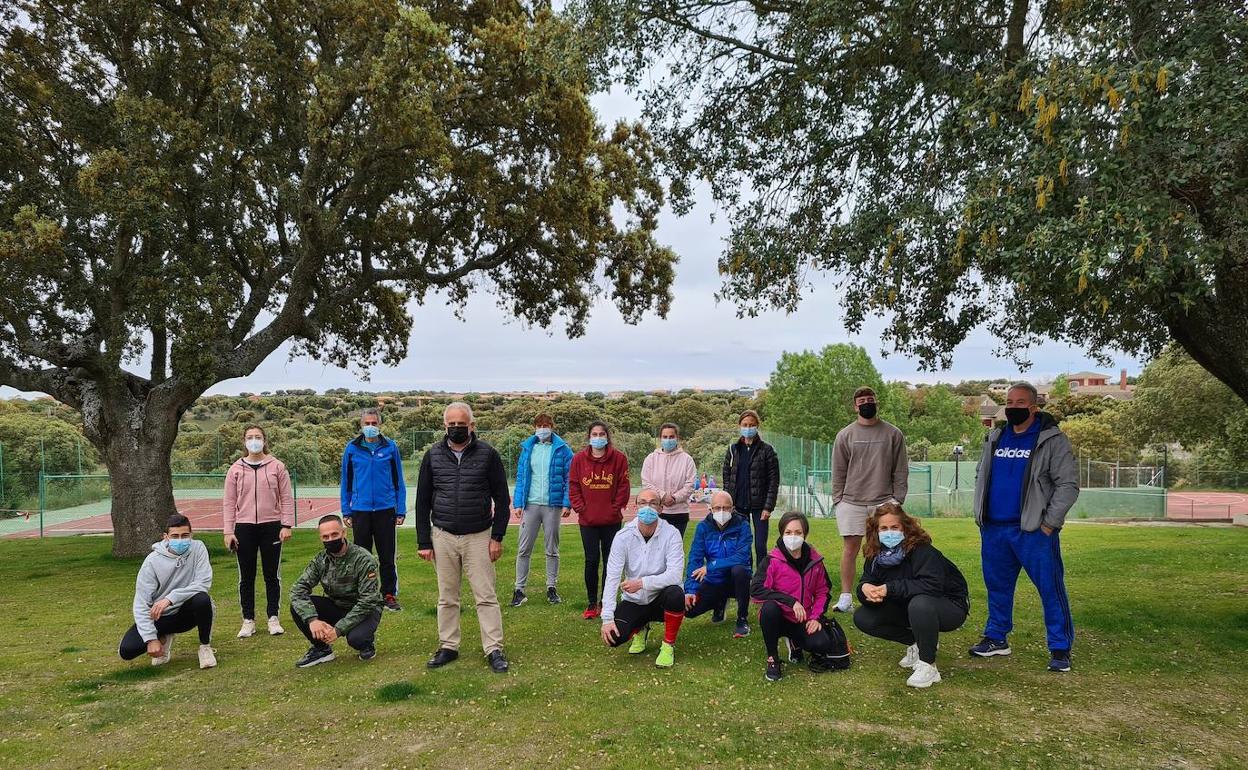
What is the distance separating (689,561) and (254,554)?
3846 millimetres

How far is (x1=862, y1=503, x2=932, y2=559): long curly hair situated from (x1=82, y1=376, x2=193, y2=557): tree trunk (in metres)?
11.8

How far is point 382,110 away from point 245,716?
8.14 metres

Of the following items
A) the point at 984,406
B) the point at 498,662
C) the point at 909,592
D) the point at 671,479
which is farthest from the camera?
→ the point at 984,406

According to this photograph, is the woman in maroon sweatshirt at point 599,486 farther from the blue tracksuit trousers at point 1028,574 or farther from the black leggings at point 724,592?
the blue tracksuit trousers at point 1028,574

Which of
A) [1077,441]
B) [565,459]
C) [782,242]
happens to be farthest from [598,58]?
[1077,441]

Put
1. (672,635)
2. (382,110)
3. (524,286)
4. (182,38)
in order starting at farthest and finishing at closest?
(524,286)
(182,38)
(382,110)
(672,635)

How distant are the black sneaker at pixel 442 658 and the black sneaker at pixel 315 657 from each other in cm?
82

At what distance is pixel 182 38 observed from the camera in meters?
11.3

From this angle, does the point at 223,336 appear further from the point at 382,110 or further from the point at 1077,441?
the point at 1077,441

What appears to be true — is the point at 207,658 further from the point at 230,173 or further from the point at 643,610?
the point at 230,173

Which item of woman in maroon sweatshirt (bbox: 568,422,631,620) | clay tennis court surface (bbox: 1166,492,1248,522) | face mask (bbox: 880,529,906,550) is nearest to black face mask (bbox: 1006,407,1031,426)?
face mask (bbox: 880,529,906,550)

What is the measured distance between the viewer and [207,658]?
5.38m

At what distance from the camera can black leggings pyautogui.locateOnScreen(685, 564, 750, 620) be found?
18.7ft

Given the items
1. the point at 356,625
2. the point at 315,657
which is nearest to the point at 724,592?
the point at 356,625
